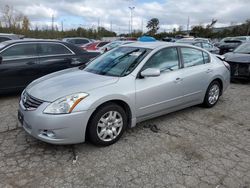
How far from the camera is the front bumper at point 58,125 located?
2.86 meters

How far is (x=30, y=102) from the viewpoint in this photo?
314cm

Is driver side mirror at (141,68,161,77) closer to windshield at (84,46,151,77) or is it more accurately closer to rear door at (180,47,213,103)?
windshield at (84,46,151,77)

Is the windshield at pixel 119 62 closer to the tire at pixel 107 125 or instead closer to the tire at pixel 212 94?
the tire at pixel 107 125

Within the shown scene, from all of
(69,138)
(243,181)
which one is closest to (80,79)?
(69,138)

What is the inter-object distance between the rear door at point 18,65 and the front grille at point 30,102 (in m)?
2.45

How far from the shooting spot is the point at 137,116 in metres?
3.61

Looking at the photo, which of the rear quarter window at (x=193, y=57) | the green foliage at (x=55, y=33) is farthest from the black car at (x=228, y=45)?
the green foliage at (x=55, y=33)

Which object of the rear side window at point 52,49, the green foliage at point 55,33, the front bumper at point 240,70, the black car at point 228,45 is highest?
the green foliage at point 55,33

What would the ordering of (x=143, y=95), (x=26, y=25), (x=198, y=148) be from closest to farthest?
1. (x=198, y=148)
2. (x=143, y=95)
3. (x=26, y=25)

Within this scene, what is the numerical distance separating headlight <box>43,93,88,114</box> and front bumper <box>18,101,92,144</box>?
52 millimetres

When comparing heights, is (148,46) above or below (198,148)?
above

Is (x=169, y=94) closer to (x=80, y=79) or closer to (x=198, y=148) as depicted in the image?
(x=198, y=148)

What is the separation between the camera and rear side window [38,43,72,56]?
5.95 m

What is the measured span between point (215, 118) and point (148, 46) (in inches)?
78.5
